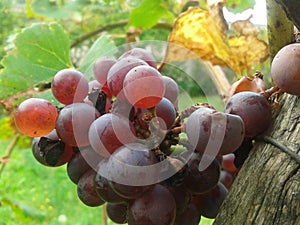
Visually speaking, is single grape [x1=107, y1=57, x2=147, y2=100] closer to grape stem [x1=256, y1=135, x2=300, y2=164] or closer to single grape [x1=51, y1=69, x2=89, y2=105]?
single grape [x1=51, y1=69, x2=89, y2=105]

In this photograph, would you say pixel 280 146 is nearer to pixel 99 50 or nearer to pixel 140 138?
pixel 140 138

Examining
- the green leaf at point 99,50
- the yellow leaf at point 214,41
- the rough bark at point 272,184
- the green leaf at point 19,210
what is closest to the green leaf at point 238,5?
the yellow leaf at point 214,41

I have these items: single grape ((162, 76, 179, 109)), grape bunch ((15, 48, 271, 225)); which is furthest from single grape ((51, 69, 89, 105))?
single grape ((162, 76, 179, 109))

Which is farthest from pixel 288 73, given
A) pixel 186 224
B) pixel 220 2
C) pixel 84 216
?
pixel 84 216

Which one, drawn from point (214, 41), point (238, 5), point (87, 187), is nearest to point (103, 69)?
point (87, 187)

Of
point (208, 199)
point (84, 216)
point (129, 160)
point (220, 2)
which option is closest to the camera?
point (129, 160)

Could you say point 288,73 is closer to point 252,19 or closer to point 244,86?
point 244,86
